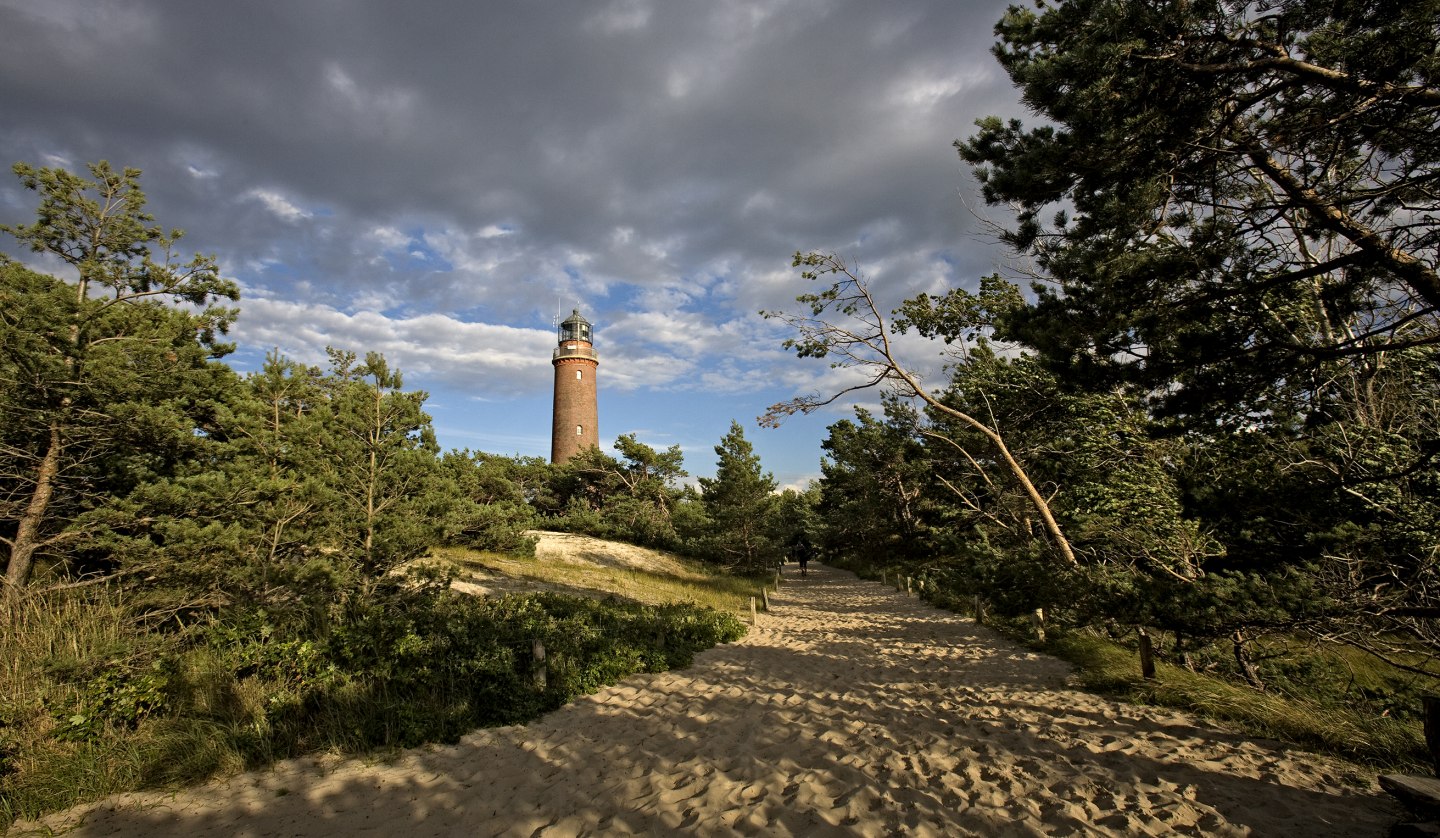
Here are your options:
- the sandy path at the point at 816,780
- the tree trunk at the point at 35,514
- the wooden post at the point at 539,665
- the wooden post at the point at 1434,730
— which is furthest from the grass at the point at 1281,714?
the tree trunk at the point at 35,514

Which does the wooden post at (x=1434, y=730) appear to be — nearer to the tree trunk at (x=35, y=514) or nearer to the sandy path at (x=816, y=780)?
the sandy path at (x=816, y=780)

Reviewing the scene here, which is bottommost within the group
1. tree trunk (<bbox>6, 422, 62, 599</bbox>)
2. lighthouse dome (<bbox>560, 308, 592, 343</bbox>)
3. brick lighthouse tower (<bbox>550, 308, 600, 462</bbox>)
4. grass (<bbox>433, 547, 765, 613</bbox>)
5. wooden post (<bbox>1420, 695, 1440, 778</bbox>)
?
grass (<bbox>433, 547, 765, 613</bbox>)

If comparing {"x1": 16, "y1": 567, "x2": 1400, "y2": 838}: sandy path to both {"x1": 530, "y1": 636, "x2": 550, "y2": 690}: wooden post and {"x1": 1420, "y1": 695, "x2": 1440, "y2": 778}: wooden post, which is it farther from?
{"x1": 530, "y1": 636, "x2": 550, "y2": 690}: wooden post

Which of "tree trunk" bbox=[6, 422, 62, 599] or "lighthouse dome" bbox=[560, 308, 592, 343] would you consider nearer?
"tree trunk" bbox=[6, 422, 62, 599]

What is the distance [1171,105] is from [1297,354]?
2541mm

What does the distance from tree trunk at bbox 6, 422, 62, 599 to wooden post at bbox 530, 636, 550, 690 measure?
295 inches

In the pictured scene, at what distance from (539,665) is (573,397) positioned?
109 ft

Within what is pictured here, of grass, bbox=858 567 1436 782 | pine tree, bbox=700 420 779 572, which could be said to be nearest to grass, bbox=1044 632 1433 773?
grass, bbox=858 567 1436 782

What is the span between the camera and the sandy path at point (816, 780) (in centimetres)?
419

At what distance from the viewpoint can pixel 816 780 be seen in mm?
5062

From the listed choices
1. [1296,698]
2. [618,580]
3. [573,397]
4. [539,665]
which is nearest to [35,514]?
[539,665]

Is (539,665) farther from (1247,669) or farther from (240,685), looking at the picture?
(1247,669)

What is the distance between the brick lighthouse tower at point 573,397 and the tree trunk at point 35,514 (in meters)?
29.9

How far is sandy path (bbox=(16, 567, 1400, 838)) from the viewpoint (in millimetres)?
4188
